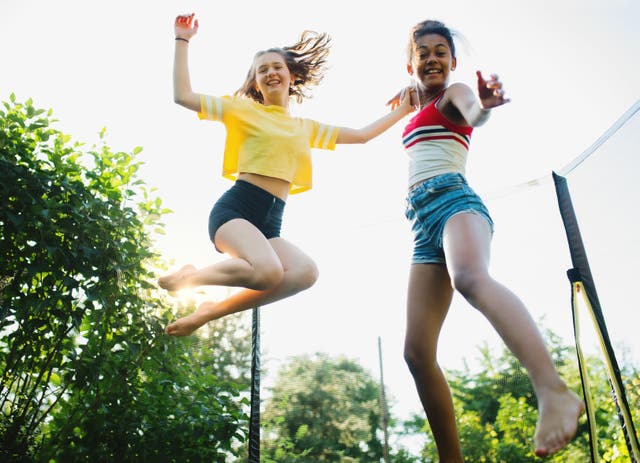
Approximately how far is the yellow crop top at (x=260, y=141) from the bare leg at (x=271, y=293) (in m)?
0.27

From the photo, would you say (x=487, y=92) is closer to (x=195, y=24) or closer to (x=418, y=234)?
(x=418, y=234)

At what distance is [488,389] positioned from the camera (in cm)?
1202

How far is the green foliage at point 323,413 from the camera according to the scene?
9.95m

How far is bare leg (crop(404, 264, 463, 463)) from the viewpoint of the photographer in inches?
53.4

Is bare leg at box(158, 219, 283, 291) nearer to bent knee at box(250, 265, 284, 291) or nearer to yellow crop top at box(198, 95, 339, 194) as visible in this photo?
bent knee at box(250, 265, 284, 291)

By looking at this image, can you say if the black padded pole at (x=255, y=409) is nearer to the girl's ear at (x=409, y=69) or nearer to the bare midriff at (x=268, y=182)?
the bare midriff at (x=268, y=182)

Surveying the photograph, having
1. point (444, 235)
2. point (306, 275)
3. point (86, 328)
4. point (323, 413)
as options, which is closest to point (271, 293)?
point (306, 275)

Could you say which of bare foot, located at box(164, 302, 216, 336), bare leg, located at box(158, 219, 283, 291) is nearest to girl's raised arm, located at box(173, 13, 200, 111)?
bare leg, located at box(158, 219, 283, 291)

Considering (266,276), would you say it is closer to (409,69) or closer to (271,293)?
(271,293)

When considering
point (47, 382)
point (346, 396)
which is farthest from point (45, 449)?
point (346, 396)

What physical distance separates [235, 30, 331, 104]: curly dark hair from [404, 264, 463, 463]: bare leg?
1.02 m

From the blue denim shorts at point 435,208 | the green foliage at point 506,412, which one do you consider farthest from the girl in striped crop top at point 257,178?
the green foliage at point 506,412

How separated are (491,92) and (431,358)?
679 mm

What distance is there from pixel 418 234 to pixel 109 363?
1.52 meters
